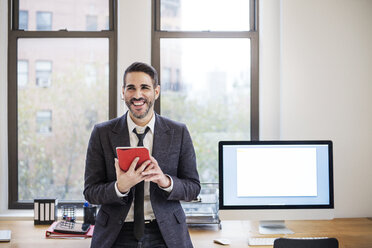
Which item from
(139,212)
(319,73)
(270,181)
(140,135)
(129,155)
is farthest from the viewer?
(319,73)

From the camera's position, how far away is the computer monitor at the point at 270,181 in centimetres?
240

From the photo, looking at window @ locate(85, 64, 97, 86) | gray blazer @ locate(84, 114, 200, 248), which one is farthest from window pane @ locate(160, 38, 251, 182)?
gray blazer @ locate(84, 114, 200, 248)

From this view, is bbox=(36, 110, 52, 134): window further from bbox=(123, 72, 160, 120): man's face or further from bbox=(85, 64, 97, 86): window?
bbox=(123, 72, 160, 120): man's face

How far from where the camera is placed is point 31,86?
3000 mm

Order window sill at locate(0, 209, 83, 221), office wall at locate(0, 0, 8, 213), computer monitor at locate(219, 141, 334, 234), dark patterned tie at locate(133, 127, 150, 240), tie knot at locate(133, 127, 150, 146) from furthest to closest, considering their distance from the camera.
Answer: office wall at locate(0, 0, 8, 213)
window sill at locate(0, 209, 83, 221)
computer monitor at locate(219, 141, 334, 234)
tie knot at locate(133, 127, 150, 146)
dark patterned tie at locate(133, 127, 150, 240)

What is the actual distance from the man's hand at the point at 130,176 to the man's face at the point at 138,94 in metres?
0.30

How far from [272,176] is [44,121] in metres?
1.71

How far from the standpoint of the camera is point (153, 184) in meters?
2.08

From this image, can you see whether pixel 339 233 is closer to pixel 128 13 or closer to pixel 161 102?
pixel 161 102

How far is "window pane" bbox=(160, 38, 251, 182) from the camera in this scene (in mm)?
2990

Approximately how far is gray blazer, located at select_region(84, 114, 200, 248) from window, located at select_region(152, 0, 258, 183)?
821 millimetres

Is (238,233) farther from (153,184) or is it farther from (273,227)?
(153,184)

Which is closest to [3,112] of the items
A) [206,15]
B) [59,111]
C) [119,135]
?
[59,111]

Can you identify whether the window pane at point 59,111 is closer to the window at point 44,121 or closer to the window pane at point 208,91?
the window at point 44,121
